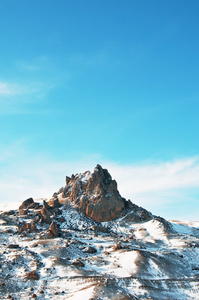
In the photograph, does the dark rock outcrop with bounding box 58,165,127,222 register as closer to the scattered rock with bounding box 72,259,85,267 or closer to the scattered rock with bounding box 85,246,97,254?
the scattered rock with bounding box 85,246,97,254

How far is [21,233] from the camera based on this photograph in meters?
76.5

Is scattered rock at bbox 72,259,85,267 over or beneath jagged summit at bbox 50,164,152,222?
beneath

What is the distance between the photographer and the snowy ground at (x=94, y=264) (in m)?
43.6

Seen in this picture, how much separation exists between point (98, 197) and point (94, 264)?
45.1 meters

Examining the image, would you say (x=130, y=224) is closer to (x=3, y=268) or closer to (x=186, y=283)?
(x=186, y=283)

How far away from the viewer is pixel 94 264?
57031mm

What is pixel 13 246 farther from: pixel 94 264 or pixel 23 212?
pixel 23 212

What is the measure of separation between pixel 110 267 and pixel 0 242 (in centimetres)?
2859

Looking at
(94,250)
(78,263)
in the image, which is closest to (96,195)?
(94,250)

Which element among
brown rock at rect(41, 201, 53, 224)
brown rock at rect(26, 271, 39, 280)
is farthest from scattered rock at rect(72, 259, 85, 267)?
brown rock at rect(41, 201, 53, 224)

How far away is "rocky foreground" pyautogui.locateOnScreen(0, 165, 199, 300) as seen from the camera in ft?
148

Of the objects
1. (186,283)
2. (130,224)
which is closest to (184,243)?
(130,224)

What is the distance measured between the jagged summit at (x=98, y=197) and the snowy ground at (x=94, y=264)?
9235 mm

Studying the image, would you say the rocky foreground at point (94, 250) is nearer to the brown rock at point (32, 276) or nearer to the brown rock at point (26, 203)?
the brown rock at point (32, 276)
